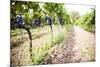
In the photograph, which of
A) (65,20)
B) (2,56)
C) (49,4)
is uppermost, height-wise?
(49,4)

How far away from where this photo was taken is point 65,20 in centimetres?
207

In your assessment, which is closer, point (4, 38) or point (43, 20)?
point (4, 38)

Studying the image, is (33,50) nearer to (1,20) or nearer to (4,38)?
(4,38)

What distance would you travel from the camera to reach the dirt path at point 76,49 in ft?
6.70

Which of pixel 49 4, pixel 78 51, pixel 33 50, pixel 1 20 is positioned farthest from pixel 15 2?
pixel 78 51

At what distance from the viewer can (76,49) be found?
210 cm

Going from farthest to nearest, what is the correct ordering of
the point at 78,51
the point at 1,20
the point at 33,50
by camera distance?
1. the point at 78,51
2. the point at 33,50
3. the point at 1,20

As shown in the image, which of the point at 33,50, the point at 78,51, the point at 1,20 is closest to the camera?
the point at 1,20

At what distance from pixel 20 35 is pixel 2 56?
278 mm

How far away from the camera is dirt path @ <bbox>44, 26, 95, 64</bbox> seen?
6.70ft

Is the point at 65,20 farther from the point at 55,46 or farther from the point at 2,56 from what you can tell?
the point at 2,56

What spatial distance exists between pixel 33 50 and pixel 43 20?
13.4 inches

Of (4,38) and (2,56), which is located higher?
(4,38)
